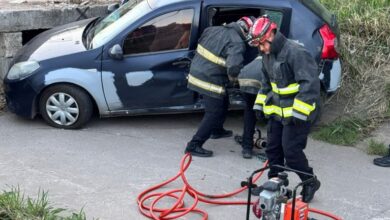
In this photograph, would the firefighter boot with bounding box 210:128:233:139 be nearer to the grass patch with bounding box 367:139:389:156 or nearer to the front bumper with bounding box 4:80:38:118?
the grass patch with bounding box 367:139:389:156

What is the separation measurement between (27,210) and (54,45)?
2.85 metres

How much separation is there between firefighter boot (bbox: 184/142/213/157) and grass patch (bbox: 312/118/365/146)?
141cm

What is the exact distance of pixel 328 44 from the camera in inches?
289

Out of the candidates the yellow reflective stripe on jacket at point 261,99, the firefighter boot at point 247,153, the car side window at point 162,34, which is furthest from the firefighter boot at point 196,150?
the yellow reflective stripe on jacket at point 261,99

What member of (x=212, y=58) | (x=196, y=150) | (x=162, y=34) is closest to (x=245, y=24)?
Answer: (x=212, y=58)

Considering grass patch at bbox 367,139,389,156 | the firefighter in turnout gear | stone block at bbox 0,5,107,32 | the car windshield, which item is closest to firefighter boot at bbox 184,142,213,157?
the firefighter in turnout gear

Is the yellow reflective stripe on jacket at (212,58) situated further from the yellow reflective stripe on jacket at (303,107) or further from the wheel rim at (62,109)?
the wheel rim at (62,109)

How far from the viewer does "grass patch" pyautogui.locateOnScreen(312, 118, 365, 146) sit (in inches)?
298

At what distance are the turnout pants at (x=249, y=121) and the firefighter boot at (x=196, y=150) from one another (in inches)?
15.9

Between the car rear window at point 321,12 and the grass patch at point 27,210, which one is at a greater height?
the car rear window at point 321,12

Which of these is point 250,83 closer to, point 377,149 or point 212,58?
point 212,58

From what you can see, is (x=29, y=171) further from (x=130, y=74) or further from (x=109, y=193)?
(x=130, y=74)

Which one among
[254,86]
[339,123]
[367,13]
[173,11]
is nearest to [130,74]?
[173,11]

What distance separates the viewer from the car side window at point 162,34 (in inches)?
291
